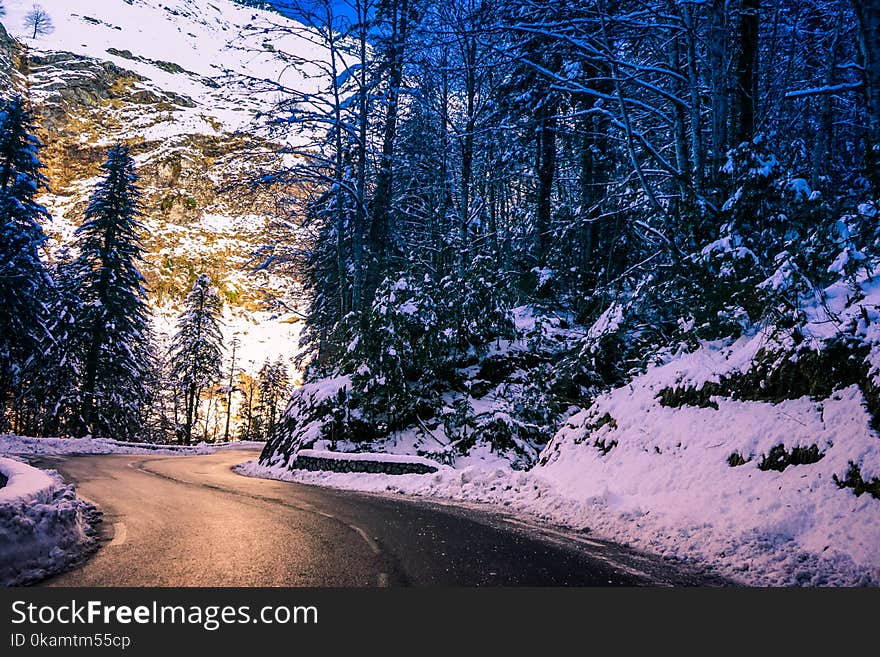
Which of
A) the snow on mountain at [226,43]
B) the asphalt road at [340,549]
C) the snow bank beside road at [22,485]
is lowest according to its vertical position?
the asphalt road at [340,549]

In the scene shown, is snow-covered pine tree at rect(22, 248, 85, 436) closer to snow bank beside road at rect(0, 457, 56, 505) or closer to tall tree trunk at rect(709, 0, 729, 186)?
snow bank beside road at rect(0, 457, 56, 505)

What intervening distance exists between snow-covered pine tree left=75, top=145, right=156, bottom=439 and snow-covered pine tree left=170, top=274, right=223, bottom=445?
41.2 ft

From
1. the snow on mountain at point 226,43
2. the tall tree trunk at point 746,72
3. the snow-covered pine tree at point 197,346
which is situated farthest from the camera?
the snow-covered pine tree at point 197,346

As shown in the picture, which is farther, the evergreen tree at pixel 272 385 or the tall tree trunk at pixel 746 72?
the evergreen tree at pixel 272 385

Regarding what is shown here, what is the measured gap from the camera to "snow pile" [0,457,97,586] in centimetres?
388

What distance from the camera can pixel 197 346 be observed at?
4425 cm

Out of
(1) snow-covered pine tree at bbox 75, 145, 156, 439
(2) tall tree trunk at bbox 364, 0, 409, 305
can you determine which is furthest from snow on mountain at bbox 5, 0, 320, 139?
(1) snow-covered pine tree at bbox 75, 145, 156, 439

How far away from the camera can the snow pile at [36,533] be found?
3875mm

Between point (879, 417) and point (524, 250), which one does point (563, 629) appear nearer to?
point (879, 417)

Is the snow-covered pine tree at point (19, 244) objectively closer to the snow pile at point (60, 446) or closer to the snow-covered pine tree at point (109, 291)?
the snow-covered pine tree at point (109, 291)

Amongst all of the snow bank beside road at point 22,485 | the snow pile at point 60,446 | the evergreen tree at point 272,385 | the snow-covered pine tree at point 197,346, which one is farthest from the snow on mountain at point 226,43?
the evergreen tree at point 272,385

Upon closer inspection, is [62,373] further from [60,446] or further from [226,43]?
[226,43]

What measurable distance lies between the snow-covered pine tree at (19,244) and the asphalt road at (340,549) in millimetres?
21080

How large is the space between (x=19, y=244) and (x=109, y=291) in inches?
259
